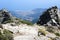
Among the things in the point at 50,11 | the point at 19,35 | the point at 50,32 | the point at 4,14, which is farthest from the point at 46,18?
the point at 19,35

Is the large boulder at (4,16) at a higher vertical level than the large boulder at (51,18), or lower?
higher

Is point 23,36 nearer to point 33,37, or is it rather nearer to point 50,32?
point 33,37

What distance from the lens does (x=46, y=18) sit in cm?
5388

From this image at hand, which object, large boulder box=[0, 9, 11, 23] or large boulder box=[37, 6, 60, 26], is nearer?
large boulder box=[37, 6, 60, 26]

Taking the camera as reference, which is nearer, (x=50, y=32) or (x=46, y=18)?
(x=50, y=32)

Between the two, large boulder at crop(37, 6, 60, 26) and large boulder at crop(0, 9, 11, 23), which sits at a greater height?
large boulder at crop(0, 9, 11, 23)

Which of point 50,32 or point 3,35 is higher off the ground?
point 3,35

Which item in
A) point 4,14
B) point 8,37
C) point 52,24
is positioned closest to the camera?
point 8,37

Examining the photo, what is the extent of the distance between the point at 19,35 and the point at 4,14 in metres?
18.0

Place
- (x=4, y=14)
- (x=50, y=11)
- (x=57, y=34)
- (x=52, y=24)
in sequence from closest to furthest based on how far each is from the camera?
(x=57, y=34) < (x=52, y=24) < (x=4, y=14) < (x=50, y=11)

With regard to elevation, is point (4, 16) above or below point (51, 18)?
above

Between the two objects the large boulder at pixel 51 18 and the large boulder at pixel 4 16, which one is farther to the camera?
the large boulder at pixel 4 16

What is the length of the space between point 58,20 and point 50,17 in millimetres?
2508

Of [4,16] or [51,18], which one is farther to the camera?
[51,18]
